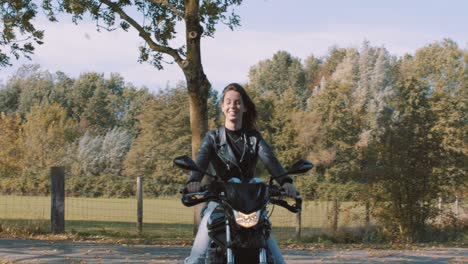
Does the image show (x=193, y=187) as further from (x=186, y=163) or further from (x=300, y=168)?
(x=300, y=168)

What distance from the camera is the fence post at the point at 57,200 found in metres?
14.5

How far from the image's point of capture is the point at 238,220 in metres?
4.06

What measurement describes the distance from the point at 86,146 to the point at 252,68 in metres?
37.3

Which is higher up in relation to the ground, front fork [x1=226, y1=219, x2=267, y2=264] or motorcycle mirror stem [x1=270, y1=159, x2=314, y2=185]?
motorcycle mirror stem [x1=270, y1=159, x2=314, y2=185]

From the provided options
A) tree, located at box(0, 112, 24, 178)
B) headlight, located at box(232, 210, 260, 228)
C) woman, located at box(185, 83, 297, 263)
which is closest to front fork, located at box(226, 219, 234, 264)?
headlight, located at box(232, 210, 260, 228)

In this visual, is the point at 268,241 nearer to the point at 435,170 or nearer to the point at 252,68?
the point at 435,170

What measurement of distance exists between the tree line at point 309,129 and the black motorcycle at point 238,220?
13.2 m

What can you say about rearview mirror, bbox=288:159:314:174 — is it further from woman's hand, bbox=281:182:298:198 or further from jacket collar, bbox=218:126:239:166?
jacket collar, bbox=218:126:239:166

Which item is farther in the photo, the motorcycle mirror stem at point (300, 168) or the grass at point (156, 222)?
the grass at point (156, 222)

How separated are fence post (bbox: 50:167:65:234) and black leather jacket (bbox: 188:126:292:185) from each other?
10.2 m

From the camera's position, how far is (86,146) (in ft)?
220

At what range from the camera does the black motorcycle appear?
409cm

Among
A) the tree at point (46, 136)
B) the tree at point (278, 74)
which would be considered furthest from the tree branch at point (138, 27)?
the tree at point (278, 74)

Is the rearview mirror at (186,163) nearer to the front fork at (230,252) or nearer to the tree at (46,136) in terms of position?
the front fork at (230,252)
